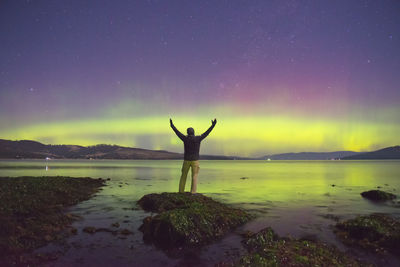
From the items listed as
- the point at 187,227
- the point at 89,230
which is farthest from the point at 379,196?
the point at 89,230

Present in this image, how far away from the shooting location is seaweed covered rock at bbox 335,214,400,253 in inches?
375

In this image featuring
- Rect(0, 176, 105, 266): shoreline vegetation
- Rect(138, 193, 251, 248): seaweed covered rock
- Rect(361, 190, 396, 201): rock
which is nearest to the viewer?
Rect(0, 176, 105, 266): shoreline vegetation

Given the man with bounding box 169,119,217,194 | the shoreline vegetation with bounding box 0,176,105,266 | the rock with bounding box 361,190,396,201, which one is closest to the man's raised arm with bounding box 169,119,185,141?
the man with bounding box 169,119,217,194

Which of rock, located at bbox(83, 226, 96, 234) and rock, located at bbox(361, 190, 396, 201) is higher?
rock, located at bbox(83, 226, 96, 234)

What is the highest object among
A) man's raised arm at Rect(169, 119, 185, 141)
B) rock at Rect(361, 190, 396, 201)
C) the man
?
man's raised arm at Rect(169, 119, 185, 141)

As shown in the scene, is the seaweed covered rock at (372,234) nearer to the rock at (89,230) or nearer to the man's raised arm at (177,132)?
the man's raised arm at (177,132)

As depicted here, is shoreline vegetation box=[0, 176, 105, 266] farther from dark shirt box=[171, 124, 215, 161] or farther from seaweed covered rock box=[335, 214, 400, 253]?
seaweed covered rock box=[335, 214, 400, 253]

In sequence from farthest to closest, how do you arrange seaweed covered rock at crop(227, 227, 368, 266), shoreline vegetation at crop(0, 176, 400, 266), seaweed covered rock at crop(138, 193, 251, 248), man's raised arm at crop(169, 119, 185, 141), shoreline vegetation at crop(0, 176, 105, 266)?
man's raised arm at crop(169, 119, 185, 141) → seaweed covered rock at crop(138, 193, 251, 248) → shoreline vegetation at crop(0, 176, 105, 266) → shoreline vegetation at crop(0, 176, 400, 266) → seaweed covered rock at crop(227, 227, 368, 266)

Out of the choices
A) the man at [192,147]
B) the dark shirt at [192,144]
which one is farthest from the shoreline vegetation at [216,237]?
the dark shirt at [192,144]

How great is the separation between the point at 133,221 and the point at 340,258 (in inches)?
341

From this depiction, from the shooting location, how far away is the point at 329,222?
13.8m

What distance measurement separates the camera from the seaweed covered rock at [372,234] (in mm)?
9516

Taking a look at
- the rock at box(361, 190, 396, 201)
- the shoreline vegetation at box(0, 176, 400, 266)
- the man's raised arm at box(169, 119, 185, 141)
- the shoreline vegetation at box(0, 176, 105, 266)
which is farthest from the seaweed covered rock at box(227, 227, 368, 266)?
the rock at box(361, 190, 396, 201)

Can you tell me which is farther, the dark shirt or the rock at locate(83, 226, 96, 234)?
the dark shirt
